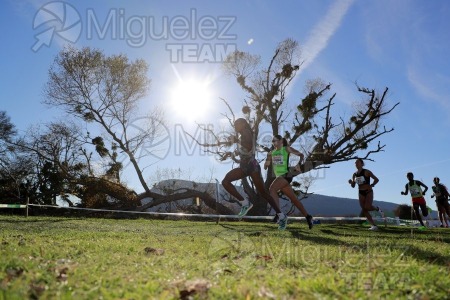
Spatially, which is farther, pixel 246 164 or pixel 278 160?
pixel 278 160

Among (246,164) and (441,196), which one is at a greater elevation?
(246,164)

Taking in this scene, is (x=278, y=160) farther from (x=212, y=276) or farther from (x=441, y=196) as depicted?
(x=441, y=196)

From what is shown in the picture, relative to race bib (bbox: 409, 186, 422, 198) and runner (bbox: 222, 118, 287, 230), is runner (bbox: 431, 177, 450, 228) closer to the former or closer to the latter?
race bib (bbox: 409, 186, 422, 198)

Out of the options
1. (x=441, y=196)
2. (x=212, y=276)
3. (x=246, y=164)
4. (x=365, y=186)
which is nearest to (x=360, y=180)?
(x=365, y=186)

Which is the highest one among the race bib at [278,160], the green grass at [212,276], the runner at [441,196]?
the race bib at [278,160]

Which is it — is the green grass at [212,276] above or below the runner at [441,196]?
below

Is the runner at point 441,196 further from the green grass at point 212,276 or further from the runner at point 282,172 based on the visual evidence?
the green grass at point 212,276

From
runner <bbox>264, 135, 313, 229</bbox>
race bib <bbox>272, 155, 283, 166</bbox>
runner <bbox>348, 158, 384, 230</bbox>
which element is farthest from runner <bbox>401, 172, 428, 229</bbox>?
race bib <bbox>272, 155, 283, 166</bbox>

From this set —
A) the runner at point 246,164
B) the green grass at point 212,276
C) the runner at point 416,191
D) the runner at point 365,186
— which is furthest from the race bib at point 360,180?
the green grass at point 212,276

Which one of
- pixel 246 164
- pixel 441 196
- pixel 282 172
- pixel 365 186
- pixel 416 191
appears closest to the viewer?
pixel 246 164

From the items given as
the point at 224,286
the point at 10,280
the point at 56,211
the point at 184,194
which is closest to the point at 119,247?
→ the point at 10,280

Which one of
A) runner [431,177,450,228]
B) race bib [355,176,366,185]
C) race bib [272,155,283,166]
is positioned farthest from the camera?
runner [431,177,450,228]

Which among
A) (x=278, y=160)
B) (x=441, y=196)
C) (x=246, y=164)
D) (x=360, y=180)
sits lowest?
(x=441, y=196)

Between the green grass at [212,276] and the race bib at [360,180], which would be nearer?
the green grass at [212,276]
